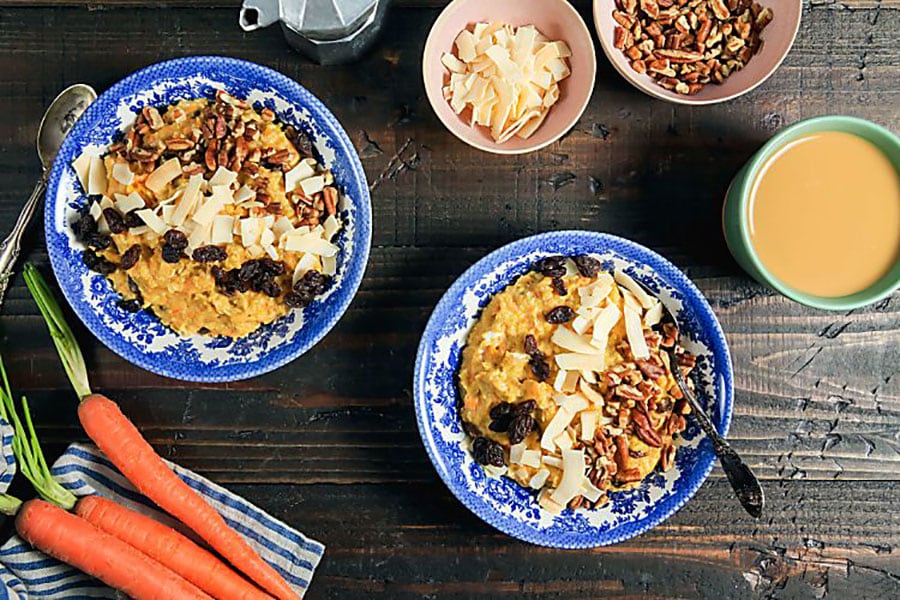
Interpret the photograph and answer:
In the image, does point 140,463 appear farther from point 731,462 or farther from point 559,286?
point 731,462

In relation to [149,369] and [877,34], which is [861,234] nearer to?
[877,34]

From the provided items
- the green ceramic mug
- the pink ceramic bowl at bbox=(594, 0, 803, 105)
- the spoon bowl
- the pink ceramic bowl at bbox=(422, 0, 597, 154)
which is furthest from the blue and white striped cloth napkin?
the pink ceramic bowl at bbox=(594, 0, 803, 105)

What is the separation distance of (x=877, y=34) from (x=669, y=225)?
581mm

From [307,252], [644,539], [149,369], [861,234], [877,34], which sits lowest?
[644,539]

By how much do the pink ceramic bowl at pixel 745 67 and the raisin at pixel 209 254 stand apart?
826 millimetres

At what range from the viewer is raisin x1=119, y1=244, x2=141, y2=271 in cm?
177

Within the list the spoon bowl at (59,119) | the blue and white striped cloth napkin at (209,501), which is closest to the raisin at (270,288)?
the blue and white striped cloth napkin at (209,501)

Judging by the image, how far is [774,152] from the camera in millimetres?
1823

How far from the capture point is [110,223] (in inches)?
69.8

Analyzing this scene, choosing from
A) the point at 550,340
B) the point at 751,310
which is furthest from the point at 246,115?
the point at 751,310

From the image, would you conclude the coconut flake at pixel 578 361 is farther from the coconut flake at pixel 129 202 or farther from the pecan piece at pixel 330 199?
the coconut flake at pixel 129 202

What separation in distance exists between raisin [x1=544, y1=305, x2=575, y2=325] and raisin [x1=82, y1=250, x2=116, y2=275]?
82 centimetres

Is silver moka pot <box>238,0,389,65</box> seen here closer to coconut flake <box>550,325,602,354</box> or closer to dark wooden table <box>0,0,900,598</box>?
dark wooden table <box>0,0,900,598</box>

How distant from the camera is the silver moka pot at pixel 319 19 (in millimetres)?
1722
